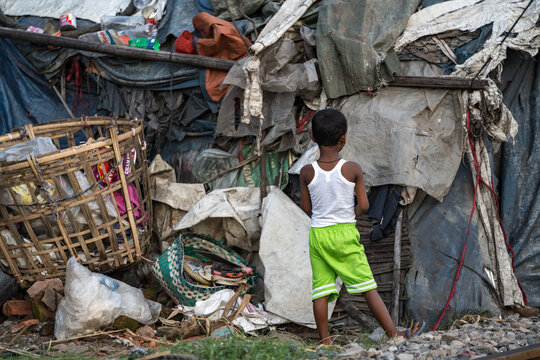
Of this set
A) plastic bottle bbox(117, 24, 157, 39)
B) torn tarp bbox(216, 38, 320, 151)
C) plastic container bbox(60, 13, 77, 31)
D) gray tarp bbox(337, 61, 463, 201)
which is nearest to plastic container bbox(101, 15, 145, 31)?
plastic bottle bbox(117, 24, 157, 39)

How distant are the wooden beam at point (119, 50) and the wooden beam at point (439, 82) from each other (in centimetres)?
154

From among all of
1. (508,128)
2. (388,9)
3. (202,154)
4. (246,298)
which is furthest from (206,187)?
(508,128)

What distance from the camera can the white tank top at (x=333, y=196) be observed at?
3592mm

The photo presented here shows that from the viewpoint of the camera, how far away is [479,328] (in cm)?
403

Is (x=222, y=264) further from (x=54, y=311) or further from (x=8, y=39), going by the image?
(x=8, y=39)

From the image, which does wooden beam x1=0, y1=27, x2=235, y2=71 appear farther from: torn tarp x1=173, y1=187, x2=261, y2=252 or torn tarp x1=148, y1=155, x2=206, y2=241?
torn tarp x1=173, y1=187, x2=261, y2=252

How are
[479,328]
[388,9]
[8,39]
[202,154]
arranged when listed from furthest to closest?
[8,39] < [202,154] < [388,9] < [479,328]

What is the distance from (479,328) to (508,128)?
1526 millimetres

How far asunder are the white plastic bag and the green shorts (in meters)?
1.45

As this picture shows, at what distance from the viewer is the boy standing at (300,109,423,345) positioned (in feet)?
11.7

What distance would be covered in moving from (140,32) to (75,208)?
8.36ft

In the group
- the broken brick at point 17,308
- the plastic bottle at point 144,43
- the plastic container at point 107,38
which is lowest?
the broken brick at point 17,308

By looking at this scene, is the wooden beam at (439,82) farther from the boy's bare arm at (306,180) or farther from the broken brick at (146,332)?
the broken brick at (146,332)

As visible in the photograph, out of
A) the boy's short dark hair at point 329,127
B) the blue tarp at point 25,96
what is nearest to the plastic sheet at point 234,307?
the boy's short dark hair at point 329,127
